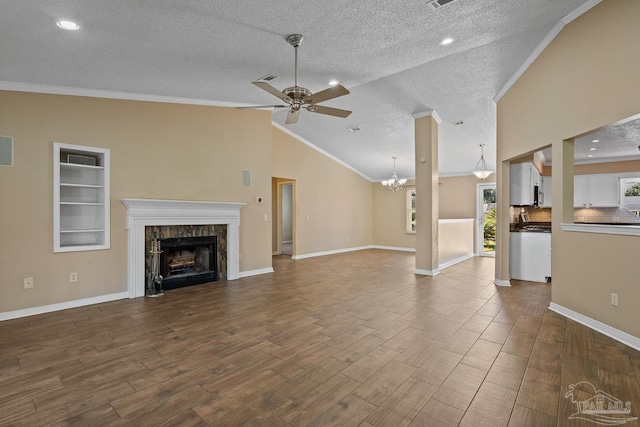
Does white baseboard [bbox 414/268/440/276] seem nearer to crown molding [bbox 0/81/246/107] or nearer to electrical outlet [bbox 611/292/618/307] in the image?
electrical outlet [bbox 611/292/618/307]

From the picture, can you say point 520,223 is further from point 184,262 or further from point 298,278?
point 184,262

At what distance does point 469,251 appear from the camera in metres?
8.70

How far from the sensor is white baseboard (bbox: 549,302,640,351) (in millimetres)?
2714

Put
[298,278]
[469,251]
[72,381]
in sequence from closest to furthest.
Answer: [72,381] < [298,278] < [469,251]

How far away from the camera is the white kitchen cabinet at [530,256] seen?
525 centimetres

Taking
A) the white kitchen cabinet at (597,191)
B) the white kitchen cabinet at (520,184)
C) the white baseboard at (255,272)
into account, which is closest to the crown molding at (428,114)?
the white kitchen cabinet at (520,184)

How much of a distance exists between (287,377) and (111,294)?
343 cm

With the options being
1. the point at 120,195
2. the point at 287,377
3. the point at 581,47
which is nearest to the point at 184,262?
the point at 120,195

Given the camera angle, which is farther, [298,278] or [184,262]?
[298,278]

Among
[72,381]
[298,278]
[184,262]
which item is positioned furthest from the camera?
[298,278]

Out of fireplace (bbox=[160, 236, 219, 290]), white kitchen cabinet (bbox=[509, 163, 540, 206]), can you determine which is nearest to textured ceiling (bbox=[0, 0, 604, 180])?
white kitchen cabinet (bbox=[509, 163, 540, 206])

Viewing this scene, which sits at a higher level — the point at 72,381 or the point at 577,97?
the point at 577,97

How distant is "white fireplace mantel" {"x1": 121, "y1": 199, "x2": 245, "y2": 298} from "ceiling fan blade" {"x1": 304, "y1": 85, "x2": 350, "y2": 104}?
274 cm

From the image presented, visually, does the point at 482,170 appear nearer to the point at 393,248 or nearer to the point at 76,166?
the point at 393,248
